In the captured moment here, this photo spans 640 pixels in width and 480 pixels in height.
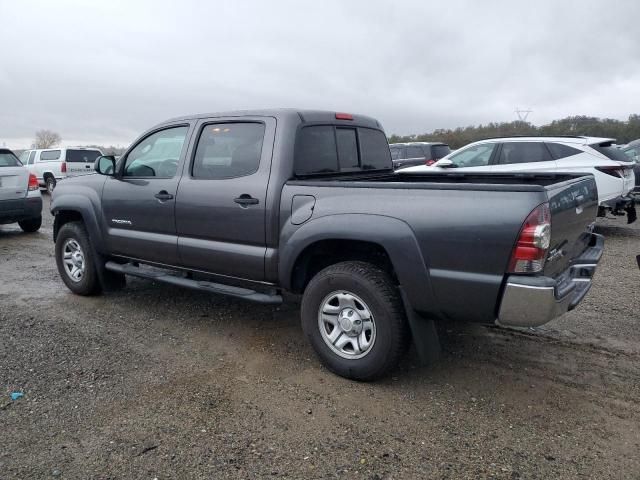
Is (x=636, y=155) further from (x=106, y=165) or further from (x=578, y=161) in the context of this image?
(x=106, y=165)

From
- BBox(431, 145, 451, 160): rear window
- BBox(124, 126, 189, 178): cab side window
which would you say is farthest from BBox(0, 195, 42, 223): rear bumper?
BBox(431, 145, 451, 160): rear window

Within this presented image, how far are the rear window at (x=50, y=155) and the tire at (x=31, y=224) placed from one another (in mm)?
10545

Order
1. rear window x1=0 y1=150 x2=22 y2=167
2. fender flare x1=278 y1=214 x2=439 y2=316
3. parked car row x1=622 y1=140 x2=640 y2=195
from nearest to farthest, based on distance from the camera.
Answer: fender flare x1=278 y1=214 x2=439 y2=316, rear window x1=0 y1=150 x2=22 y2=167, parked car row x1=622 y1=140 x2=640 y2=195

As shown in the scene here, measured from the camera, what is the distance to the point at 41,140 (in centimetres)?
4712

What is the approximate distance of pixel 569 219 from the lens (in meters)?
3.34

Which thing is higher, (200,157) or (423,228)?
(200,157)

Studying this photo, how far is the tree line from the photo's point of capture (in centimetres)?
2688

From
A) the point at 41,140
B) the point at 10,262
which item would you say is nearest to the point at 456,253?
the point at 10,262

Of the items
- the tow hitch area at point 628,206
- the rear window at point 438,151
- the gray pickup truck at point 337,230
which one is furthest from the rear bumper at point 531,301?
the rear window at point 438,151

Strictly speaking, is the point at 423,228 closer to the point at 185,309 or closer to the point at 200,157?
the point at 200,157

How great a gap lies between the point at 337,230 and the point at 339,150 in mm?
1241

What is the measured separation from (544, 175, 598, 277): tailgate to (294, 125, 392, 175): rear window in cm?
183

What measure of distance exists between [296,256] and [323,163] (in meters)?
0.96

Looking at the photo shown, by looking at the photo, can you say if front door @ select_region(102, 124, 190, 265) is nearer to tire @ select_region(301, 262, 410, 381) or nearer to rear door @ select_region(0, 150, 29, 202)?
tire @ select_region(301, 262, 410, 381)
